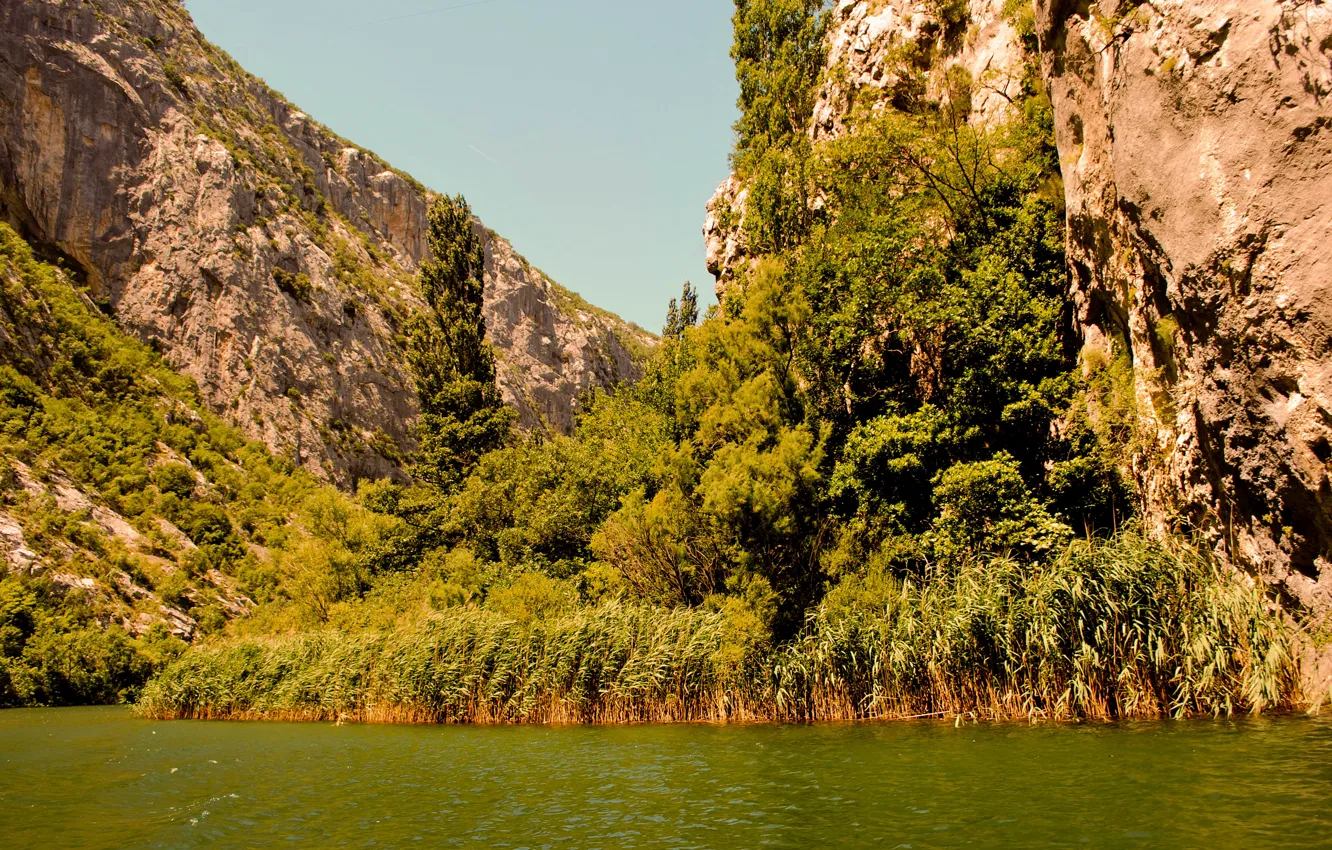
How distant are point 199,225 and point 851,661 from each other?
72.4 metres

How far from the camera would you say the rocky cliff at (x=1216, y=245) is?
45.9ft

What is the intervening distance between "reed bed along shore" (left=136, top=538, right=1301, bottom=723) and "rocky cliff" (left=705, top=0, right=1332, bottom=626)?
1.93 metres

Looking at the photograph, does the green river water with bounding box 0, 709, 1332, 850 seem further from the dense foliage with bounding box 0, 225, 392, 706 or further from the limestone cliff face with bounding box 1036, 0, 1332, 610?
the dense foliage with bounding box 0, 225, 392, 706

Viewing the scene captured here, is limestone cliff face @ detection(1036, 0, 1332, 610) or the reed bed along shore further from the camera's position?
the reed bed along shore

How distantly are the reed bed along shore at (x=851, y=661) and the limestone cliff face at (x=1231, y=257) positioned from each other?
74.7 inches

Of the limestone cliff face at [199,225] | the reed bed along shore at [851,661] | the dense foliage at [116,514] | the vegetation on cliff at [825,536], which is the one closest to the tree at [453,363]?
the vegetation on cliff at [825,536]

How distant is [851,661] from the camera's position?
1970 cm

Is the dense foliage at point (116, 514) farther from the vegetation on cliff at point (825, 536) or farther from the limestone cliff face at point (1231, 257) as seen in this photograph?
the limestone cliff face at point (1231, 257)

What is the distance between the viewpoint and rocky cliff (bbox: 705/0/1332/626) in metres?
14.0

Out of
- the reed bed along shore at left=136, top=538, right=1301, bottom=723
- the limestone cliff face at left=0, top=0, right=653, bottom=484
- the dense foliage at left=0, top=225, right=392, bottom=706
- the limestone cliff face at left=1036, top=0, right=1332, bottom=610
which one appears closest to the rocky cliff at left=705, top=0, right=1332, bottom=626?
the limestone cliff face at left=1036, top=0, right=1332, bottom=610

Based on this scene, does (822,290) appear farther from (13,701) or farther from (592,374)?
(592,374)

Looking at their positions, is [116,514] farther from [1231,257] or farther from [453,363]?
[1231,257]

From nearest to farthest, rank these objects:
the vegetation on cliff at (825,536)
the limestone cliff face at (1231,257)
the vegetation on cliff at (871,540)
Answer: the limestone cliff face at (1231,257) < the vegetation on cliff at (871,540) < the vegetation on cliff at (825,536)

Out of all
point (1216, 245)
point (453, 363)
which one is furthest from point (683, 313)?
point (1216, 245)
